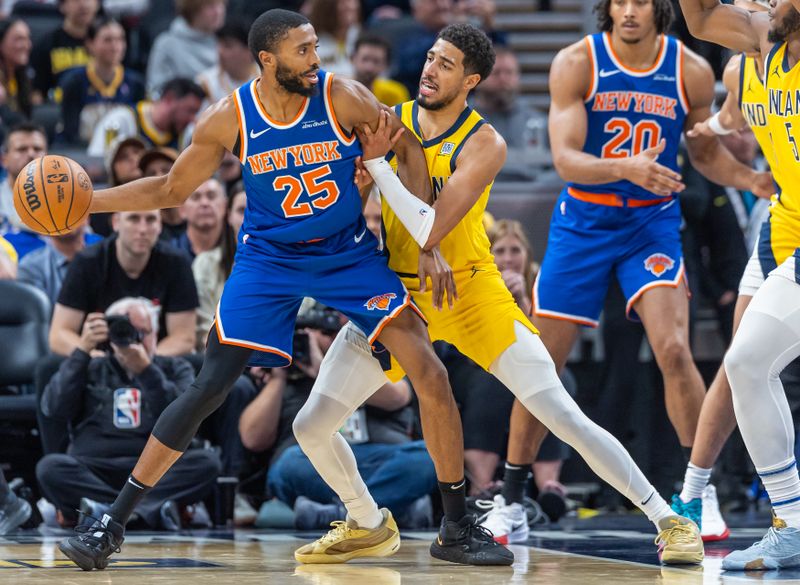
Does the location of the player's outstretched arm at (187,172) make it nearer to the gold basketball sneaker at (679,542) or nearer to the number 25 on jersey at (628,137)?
the number 25 on jersey at (628,137)

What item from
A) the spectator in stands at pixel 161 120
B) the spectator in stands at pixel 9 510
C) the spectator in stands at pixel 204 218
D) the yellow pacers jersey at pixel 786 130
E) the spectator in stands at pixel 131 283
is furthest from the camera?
the spectator in stands at pixel 161 120

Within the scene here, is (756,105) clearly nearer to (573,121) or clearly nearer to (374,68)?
(573,121)

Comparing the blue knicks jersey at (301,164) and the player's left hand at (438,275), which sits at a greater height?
the blue knicks jersey at (301,164)

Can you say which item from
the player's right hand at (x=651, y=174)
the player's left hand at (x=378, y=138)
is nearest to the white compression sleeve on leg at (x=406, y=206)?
the player's left hand at (x=378, y=138)

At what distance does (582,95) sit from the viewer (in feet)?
20.2

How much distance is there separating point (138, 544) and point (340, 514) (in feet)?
4.41

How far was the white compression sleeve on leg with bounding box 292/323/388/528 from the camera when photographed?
5238 mm

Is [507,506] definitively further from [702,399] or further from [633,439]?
[633,439]

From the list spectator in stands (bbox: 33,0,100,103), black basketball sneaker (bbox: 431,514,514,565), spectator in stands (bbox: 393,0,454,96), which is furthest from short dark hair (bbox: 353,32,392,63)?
black basketball sneaker (bbox: 431,514,514,565)

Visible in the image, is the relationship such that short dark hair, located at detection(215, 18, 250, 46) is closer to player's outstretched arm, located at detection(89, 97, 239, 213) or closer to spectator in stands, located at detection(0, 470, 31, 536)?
spectator in stands, located at detection(0, 470, 31, 536)

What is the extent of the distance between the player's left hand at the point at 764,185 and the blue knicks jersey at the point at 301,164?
2.05m

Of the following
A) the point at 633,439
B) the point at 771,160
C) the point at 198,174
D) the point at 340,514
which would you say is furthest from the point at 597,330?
the point at 198,174

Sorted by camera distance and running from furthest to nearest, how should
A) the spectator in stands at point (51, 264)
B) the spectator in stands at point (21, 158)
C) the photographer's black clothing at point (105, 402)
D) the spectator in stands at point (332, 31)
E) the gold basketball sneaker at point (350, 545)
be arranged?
1. the spectator in stands at point (332, 31)
2. the spectator in stands at point (21, 158)
3. the spectator in stands at point (51, 264)
4. the photographer's black clothing at point (105, 402)
5. the gold basketball sneaker at point (350, 545)

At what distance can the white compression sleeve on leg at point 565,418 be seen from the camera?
16.8ft
